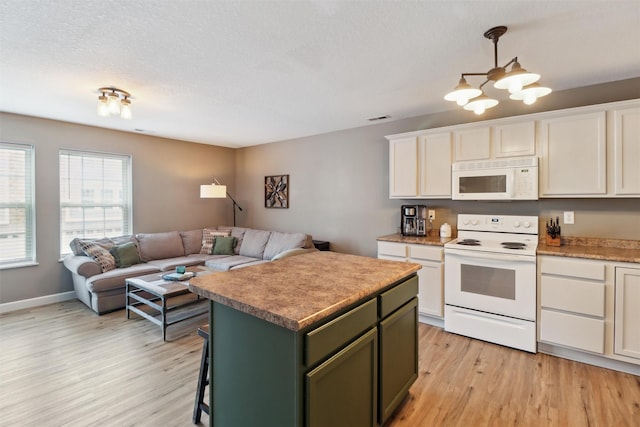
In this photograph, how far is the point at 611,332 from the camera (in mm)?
2461

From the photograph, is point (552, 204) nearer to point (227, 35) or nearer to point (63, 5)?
point (227, 35)

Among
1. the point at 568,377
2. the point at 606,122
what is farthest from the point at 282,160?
the point at 568,377

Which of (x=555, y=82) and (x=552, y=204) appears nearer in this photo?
(x=555, y=82)

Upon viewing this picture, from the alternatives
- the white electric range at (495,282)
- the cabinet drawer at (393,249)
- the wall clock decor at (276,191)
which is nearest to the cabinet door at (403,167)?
the cabinet drawer at (393,249)

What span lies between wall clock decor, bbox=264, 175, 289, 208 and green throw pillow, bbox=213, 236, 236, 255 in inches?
37.4

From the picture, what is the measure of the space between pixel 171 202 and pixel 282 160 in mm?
2047

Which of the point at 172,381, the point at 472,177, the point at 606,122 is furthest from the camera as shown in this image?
the point at 472,177

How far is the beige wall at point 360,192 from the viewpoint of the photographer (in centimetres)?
290

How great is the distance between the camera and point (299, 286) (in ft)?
5.39

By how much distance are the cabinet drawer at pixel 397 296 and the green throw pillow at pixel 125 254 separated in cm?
382

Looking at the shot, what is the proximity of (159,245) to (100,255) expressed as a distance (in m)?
0.89

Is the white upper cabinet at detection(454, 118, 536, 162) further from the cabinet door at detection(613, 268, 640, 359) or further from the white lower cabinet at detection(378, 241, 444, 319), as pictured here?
the cabinet door at detection(613, 268, 640, 359)

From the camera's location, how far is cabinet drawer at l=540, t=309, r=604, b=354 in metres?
2.50

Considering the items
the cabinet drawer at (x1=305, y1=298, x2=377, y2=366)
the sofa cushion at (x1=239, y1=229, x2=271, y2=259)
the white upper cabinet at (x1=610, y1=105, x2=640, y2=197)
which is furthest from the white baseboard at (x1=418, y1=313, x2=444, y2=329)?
the sofa cushion at (x1=239, y1=229, x2=271, y2=259)
